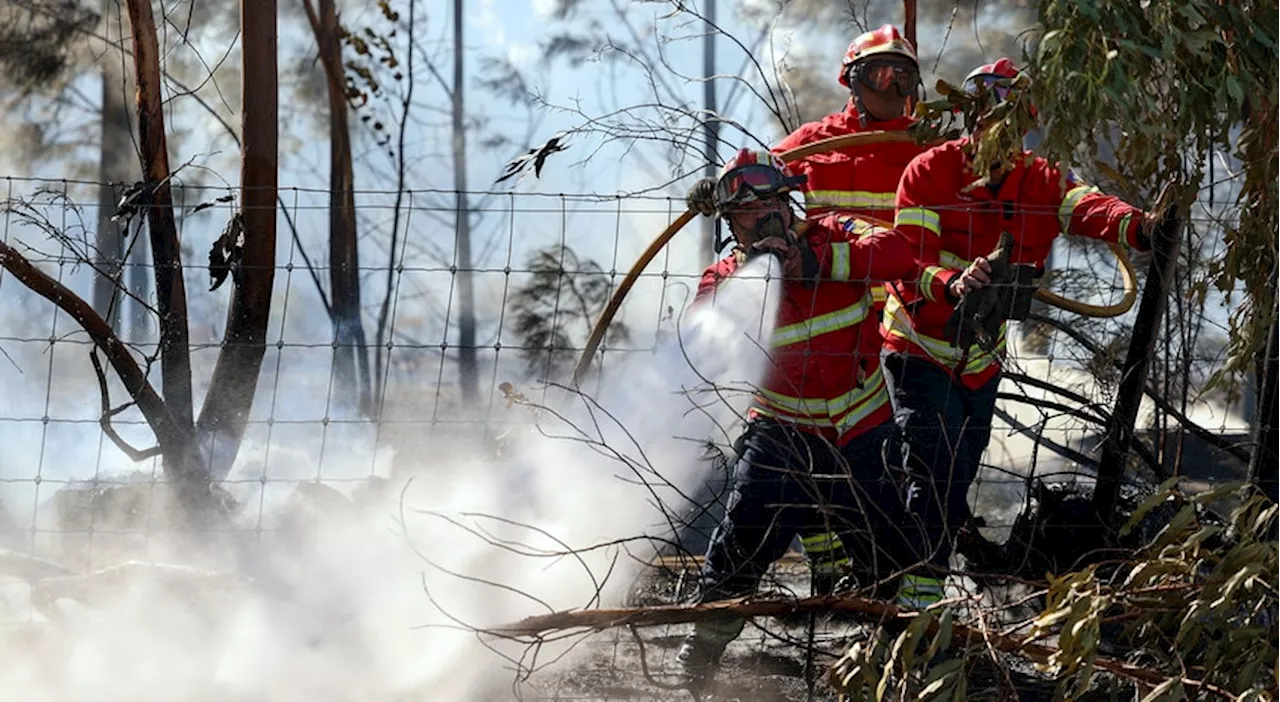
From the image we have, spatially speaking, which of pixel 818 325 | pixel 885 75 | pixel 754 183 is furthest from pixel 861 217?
pixel 754 183

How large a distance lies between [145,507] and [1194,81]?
4.32 meters

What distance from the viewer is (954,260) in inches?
190

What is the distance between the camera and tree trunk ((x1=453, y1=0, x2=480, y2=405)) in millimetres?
12406

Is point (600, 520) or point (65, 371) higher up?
point (65, 371)

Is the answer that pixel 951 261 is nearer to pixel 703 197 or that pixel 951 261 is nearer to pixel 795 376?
pixel 795 376

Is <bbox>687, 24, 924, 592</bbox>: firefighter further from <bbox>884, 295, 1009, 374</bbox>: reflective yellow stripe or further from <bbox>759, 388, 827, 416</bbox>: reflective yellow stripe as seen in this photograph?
<bbox>759, 388, 827, 416</bbox>: reflective yellow stripe

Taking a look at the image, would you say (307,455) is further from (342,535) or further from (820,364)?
(820,364)

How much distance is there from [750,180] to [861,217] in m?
0.77

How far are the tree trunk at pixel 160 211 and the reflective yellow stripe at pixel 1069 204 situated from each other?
3.14 meters

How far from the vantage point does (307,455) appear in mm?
8273

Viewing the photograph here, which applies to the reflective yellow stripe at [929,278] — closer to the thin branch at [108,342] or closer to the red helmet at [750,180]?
the red helmet at [750,180]

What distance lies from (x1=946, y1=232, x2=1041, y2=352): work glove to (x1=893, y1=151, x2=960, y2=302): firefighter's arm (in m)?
0.12

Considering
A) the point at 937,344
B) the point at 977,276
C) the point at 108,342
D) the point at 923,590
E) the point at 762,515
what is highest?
the point at 977,276

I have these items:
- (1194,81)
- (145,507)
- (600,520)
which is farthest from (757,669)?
(145,507)
